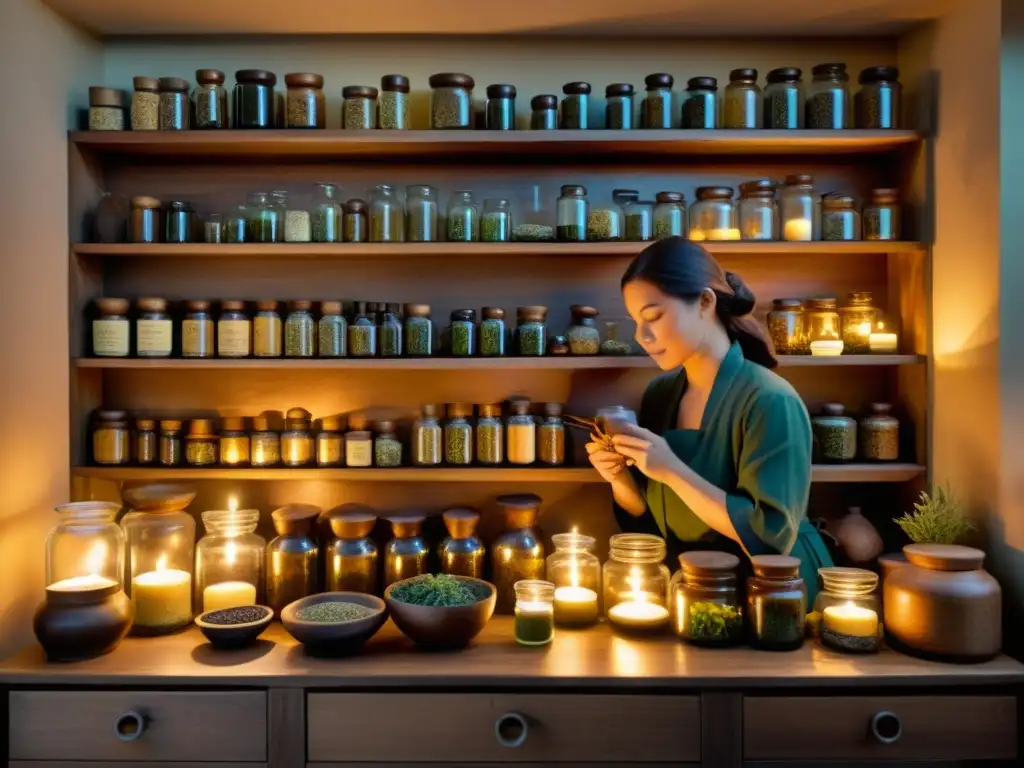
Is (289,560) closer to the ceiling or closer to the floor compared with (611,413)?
closer to the floor

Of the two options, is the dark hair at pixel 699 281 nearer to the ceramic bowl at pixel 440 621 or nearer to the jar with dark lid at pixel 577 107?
the jar with dark lid at pixel 577 107

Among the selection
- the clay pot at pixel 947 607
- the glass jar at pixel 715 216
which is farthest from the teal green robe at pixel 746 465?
the glass jar at pixel 715 216

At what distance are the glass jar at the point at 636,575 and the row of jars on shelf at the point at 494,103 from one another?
106cm

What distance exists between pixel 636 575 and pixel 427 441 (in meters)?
0.63

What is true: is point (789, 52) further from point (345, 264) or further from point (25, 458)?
point (25, 458)

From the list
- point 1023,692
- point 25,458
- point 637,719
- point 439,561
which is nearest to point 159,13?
point 25,458

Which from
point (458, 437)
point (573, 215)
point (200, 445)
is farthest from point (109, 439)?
point (573, 215)

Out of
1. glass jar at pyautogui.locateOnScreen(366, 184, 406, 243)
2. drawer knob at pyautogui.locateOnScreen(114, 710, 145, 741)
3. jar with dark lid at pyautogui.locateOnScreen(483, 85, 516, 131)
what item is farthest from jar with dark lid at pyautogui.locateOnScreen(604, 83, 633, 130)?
drawer knob at pyautogui.locateOnScreen(114, 710, 145, 741)

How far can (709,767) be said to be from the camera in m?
1.61

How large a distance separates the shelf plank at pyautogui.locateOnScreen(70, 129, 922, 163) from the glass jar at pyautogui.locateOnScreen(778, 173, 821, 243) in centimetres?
10

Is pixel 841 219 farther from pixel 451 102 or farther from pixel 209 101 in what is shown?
pixel 209 101

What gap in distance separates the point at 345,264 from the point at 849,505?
62.1 inches

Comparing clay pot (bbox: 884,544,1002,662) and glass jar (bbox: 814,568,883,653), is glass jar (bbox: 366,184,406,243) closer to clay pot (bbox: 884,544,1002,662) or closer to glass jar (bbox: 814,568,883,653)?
glass jar (bbox: 814,568,883,653)

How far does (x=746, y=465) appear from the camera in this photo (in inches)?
69.6
